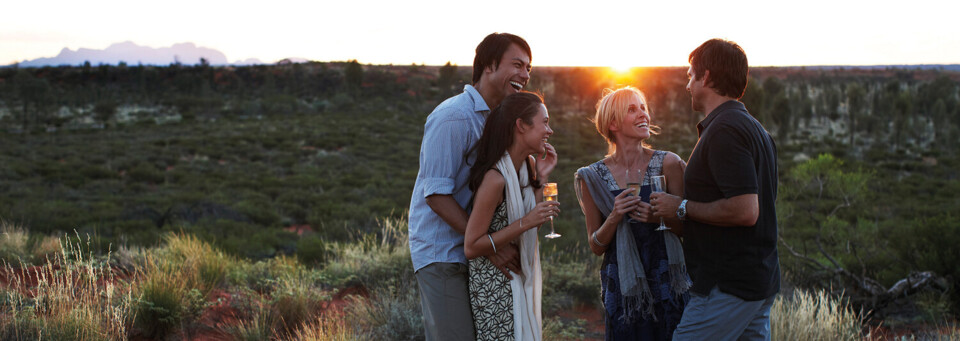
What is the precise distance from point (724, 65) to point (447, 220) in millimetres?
1108

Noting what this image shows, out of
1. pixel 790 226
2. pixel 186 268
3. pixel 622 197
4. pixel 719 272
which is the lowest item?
pixel 790 226

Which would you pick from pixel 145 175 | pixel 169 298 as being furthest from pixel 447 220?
pixel 145 175

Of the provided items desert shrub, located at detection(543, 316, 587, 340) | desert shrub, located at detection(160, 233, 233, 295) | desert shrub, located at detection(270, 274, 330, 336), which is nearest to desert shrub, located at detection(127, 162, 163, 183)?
desert shrub, located at detection(160, 233, 233, 295)

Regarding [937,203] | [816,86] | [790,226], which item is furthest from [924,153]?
[816,86]

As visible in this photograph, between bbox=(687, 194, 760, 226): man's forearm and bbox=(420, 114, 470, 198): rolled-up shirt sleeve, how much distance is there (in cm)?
87

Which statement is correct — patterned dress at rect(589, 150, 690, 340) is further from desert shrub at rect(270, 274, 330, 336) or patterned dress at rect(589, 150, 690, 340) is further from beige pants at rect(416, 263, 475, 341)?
desert shrub at rect(270, 274, 330, 336)

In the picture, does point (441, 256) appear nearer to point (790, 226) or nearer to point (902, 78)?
point (790, 226)

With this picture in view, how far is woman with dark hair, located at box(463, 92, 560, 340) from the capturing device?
2.23m

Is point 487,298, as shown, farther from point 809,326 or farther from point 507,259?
point 809,326

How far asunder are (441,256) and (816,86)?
253ft

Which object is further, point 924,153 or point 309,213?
point 924,153

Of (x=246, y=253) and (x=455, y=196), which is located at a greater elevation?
(x=455, y=196)

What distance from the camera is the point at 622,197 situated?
244 cm

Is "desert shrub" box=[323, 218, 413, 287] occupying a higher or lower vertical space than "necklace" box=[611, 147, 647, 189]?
lower
